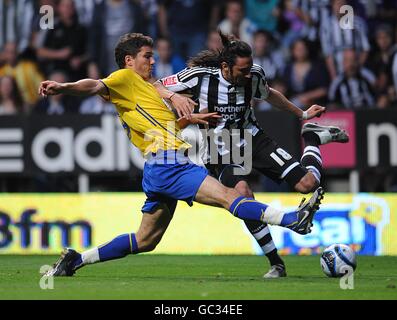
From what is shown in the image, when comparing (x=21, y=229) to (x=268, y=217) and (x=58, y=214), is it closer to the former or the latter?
(x=58, y=214)

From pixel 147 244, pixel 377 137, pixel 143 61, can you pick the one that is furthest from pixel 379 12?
pixel 147 244

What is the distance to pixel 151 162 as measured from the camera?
30.2ft

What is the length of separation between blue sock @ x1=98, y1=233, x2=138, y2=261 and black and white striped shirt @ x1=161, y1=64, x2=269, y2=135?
52.6 inches

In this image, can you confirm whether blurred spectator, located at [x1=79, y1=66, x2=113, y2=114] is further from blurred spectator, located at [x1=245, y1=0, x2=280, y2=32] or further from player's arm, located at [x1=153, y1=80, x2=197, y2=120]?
player's arm, located at [x1=153, y1=80, x2=197, y2=120]

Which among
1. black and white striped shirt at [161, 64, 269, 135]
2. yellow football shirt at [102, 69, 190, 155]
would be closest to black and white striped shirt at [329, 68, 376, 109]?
black and white striped shirt at [161, 64, 269, 135]

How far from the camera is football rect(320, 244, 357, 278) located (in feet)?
30.2

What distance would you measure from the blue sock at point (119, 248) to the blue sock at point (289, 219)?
1587 millimetres

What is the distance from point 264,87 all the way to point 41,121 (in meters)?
5.59

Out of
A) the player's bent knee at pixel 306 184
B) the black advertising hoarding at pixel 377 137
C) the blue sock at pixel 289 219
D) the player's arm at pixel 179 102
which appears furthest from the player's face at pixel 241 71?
the black advertising hoarding at pixel 377 137

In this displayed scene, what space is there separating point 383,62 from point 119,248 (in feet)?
23.4

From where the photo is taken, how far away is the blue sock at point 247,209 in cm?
867

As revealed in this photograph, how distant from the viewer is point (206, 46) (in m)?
16.1

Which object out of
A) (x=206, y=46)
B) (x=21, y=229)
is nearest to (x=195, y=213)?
(x=21, y=229)

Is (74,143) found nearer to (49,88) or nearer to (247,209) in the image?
(49,88)
